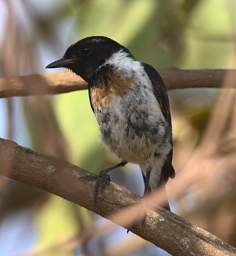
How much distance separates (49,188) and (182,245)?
22.0 inches

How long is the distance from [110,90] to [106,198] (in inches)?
36.0

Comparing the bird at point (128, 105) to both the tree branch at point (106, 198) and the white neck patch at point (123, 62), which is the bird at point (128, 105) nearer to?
the white neck patch at point (123, 62)

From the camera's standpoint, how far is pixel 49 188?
276cm

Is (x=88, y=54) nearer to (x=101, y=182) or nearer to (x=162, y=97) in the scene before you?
(x=162, y=97)

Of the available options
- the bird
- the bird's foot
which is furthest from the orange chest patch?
the bird's foot

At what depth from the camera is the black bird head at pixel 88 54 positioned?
12.7 ft

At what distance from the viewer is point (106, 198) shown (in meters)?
2.86

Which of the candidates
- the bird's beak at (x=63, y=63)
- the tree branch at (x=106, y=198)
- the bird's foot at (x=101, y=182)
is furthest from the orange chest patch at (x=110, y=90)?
the tree branch at (x=106, y=198)

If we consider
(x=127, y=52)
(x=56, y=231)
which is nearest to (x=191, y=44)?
(x=127, y=52)

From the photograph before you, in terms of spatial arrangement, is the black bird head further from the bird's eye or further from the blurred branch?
the blurred branch

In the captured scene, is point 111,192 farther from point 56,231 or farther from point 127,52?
point 127,52

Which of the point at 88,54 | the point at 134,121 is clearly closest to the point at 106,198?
the point at 134,121

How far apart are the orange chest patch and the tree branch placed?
30.6 inches

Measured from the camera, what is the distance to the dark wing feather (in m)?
3.58
